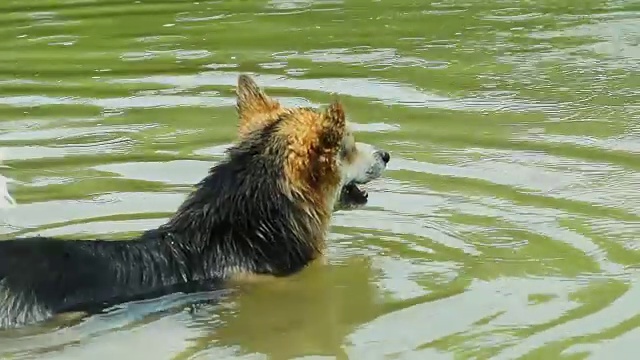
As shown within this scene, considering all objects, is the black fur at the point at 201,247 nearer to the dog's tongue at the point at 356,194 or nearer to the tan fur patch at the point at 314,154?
the tan fur patch at the point at 314,154

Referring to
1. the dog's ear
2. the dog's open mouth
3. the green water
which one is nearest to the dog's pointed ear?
the dog's ear

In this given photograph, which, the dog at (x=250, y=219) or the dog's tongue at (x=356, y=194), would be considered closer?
the dog at (x=250, y=219)

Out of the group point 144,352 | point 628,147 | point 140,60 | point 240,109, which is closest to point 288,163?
point 240,109

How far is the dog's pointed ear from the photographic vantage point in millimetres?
7789

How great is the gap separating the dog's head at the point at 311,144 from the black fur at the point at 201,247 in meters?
0.08

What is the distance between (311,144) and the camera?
7832 mm

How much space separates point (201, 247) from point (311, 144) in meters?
0.86

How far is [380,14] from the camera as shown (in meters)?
15.0

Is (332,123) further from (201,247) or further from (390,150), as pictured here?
(390,150)

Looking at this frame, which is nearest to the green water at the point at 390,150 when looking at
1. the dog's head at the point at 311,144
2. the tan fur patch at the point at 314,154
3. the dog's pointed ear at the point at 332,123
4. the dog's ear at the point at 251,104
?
the tan fur patch at the point at 314,154

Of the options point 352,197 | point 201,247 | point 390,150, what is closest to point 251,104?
point 352,197

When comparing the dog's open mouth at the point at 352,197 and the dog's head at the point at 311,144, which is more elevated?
the dog's head at the point at 311,144

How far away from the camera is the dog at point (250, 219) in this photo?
7316 mm

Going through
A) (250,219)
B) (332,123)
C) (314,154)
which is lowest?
(250,219)
